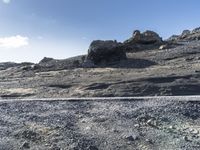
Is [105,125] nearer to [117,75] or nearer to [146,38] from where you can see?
[117,75]

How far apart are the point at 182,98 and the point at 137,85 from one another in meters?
5.94

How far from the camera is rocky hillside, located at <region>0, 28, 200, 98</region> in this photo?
65.7 feet

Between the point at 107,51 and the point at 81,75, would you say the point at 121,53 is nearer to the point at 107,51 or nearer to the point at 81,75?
the point at 107,51

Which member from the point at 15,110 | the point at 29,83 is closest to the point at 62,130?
the point at 15,110

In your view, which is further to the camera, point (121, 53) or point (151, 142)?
point (121, 53)

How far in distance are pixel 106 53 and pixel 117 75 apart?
19.8 ft

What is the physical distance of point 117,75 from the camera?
24156mm

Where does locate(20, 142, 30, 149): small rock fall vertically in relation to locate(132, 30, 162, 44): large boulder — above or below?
below

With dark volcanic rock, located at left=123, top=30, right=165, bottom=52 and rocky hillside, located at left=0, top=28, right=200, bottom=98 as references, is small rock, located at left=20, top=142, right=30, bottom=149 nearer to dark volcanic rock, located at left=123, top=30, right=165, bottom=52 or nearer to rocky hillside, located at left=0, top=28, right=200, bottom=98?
rocky hillside, located at left=0, top=28, right=200, bottom=98

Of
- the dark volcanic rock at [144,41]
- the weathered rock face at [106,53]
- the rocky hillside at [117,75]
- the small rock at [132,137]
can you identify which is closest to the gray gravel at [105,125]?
the small rock at [132,137]

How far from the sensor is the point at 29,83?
2547 cm

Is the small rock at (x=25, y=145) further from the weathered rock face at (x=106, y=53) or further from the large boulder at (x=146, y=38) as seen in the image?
the large boulder at (x=146, y=38)

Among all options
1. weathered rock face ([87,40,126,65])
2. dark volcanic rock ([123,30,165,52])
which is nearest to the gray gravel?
weathered rock face ([87,40,126,65])

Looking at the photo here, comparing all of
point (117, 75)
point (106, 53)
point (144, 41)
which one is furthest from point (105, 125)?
point (144, 41)
